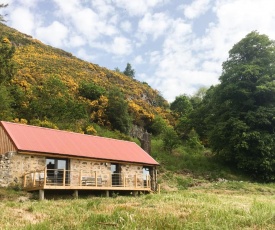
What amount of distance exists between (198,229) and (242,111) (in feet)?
87.0

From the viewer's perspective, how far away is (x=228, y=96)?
33844mm

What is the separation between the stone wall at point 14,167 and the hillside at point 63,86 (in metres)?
10.1

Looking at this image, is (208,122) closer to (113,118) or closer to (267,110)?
(267,110)

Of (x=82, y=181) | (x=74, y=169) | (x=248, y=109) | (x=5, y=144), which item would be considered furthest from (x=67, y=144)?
(x=248, y=109)

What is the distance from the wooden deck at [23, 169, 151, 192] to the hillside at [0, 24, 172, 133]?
11357mm

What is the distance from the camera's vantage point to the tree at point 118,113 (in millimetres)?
40625

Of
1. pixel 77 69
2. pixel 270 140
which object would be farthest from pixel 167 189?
pixel 77 69

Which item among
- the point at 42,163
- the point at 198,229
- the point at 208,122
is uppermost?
the point at 208,122

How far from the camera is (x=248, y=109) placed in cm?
3278

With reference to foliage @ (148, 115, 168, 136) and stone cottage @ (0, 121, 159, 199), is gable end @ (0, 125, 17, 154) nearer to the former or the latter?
stone cottage @ (0, 121, 159, 199)

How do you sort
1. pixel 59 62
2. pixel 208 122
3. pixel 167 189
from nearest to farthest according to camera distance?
pixel 167 189 < pixel 208 122 < pixel 59 62

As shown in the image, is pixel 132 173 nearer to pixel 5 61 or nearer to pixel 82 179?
pixel 82 179

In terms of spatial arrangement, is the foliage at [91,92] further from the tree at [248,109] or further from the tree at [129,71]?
the tree at [129,71]

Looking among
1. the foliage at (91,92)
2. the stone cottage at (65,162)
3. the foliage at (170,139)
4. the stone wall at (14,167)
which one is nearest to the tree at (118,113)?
the foliage at (91,92)
